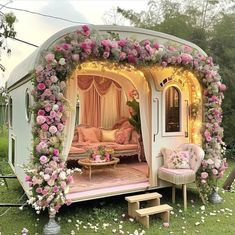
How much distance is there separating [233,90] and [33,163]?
7606mm

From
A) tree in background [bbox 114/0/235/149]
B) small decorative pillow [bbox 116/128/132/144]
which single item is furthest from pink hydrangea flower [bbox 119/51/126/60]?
tree in background [bbox 114/0/235/149]

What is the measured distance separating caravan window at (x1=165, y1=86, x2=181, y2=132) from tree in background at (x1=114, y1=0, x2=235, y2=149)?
14.4ft

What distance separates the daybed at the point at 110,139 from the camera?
→ 7633 mm

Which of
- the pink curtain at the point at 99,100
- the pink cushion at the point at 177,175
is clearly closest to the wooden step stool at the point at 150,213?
the pink cushion at the point at 177,175

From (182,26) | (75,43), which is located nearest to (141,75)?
(75,43)

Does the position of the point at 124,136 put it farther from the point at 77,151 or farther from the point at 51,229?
the point at 51,229

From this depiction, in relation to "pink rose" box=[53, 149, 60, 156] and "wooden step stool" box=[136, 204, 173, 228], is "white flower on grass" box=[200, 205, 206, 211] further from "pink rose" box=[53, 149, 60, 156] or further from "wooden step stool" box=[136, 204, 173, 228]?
"pink rose" box=[53, 149, 60, 156]

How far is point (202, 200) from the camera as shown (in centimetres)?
576

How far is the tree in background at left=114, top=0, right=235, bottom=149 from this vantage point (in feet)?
32.2

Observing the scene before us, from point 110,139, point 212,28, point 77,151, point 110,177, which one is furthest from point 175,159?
point 212,28

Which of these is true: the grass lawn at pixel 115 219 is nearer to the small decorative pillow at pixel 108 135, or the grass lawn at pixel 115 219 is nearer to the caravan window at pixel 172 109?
the caravan window at pixel 172 109

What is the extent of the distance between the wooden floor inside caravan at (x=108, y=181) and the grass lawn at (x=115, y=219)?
385 mm

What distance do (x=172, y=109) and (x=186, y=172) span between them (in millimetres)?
1279

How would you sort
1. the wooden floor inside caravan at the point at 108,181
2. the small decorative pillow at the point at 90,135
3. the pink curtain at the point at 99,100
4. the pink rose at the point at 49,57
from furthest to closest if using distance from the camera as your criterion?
the pink curtain at the point at 99,100 → the small decorative pillow at the point at 90,135 → the wooden floor inside caravan at the point at 108,181 → the pink rose at the point at 49,57
